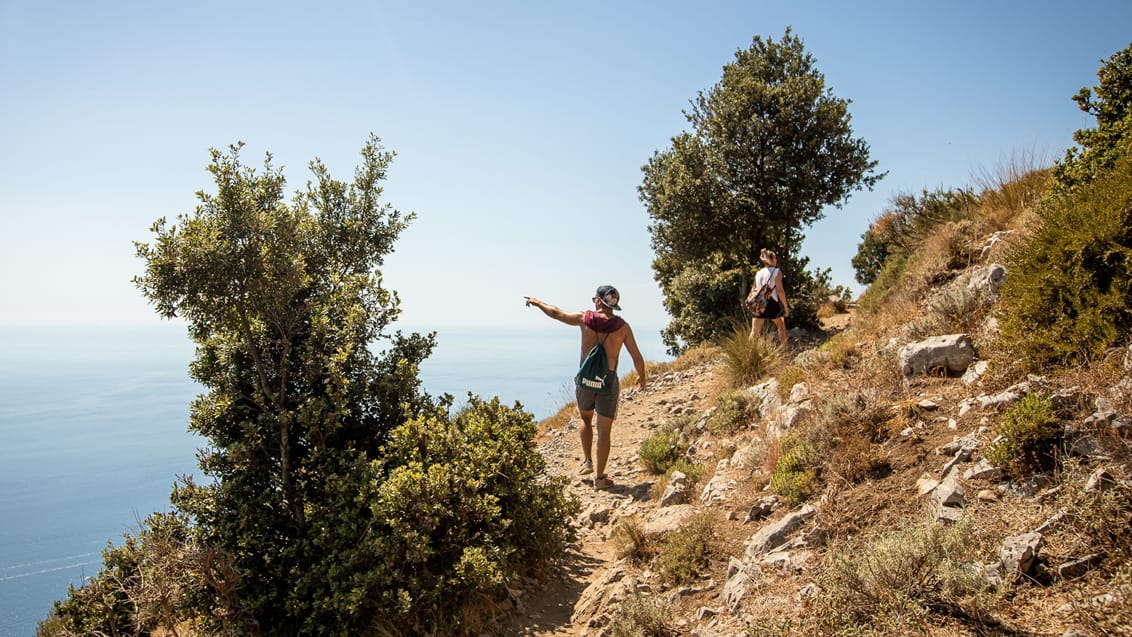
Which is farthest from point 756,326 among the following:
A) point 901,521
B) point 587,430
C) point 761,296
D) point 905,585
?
point 905,585

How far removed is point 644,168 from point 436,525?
18391 mm

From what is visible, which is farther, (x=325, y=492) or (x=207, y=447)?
(x=207, y=447)

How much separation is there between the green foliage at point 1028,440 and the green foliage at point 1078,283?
1116 millimetres

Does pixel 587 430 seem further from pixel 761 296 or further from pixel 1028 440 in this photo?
pixel 1028 440

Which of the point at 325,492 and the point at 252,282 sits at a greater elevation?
the point at 252,282

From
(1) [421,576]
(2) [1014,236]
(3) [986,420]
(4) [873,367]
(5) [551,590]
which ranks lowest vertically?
(5) [551,590]

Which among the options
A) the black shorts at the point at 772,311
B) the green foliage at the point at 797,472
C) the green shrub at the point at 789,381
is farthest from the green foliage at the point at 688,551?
the black shorts at the point at 772,311

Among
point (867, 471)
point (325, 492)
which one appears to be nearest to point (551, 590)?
point (325, 492)

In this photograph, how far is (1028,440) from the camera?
4.24 m

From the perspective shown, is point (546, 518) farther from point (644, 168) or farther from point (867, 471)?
point (644, 168)

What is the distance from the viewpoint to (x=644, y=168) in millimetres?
21656

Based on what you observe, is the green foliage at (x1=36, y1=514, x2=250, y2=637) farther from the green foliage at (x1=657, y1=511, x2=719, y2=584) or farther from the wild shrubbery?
the green foliage at (x1=657, y1=511, x2=719, y2=584)

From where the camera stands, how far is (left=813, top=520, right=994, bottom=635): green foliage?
11.5ft

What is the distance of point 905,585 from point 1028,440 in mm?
1620
